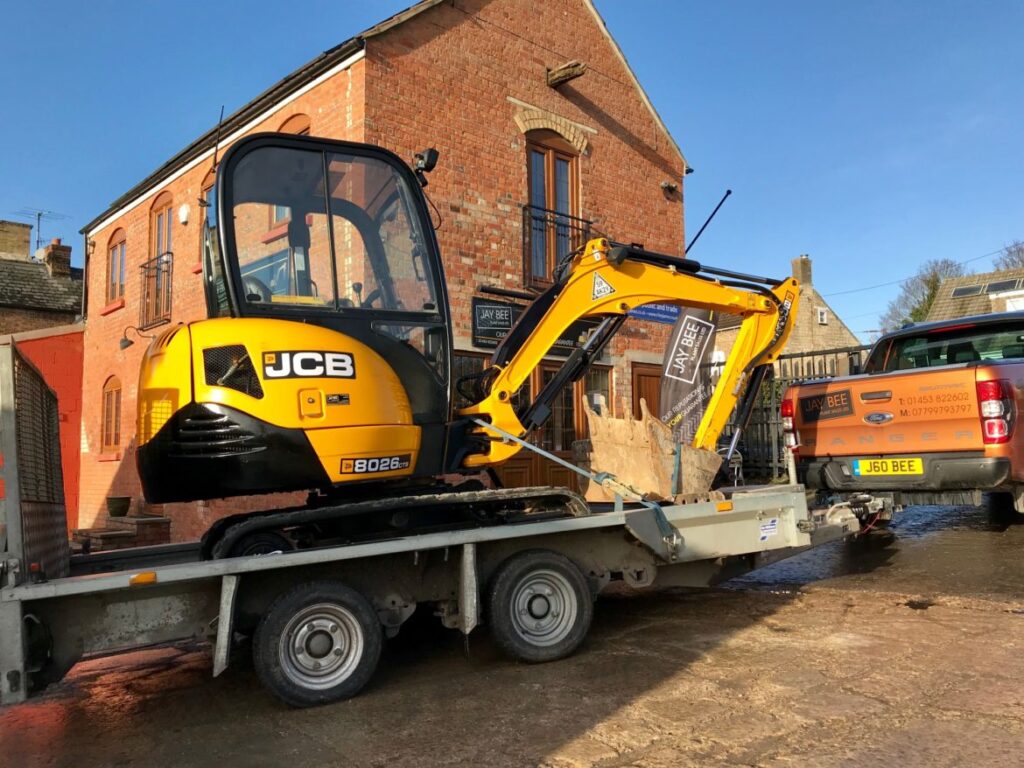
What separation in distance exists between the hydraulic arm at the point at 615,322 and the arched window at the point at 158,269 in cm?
876

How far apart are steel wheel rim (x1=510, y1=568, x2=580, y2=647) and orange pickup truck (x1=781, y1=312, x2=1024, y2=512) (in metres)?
3.72

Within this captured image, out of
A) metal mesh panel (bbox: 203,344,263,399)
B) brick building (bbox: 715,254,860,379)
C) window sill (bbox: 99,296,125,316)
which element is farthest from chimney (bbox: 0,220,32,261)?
brick building (bbox: 715,254,860,379)

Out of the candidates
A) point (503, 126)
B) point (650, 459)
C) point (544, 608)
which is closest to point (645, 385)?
point (503, 126)

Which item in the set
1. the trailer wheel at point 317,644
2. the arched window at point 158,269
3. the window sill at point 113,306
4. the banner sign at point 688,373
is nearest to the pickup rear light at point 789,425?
the banner sign at point 688,373

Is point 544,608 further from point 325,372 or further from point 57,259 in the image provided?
point 57,259

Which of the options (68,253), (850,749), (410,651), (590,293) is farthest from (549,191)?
(68,253)

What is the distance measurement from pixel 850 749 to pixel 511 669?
204 centimetres

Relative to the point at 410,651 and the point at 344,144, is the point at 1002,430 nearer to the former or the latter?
the point at 410,651

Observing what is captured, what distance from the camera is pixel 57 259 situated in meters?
23.9

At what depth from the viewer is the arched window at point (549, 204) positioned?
1099 centimetres

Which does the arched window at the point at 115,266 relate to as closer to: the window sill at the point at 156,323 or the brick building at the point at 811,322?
the window sill at the point at 156,323

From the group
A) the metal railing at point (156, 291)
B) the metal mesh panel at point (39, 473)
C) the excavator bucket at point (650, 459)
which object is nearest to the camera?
the metal mesh panel at point (39, 473)

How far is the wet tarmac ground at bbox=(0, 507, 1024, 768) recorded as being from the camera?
11.7ft

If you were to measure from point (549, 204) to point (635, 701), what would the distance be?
27.2 ft
